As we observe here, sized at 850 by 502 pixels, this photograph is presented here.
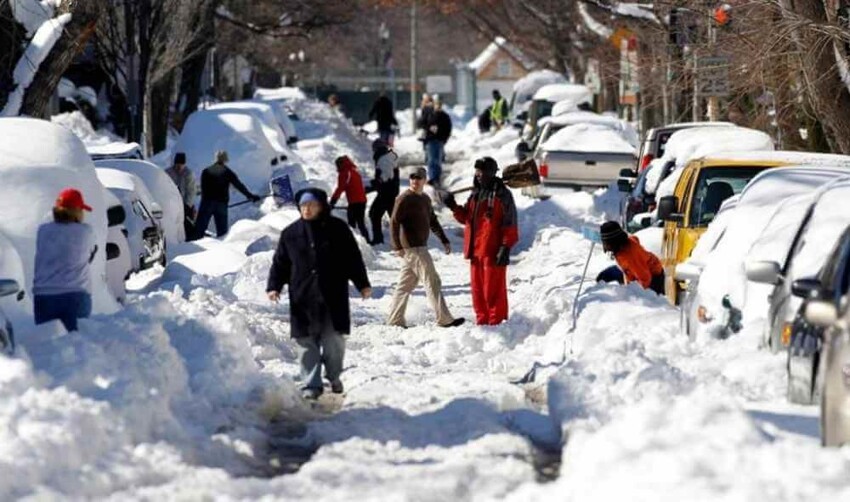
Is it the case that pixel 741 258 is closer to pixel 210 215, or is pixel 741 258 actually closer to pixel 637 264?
pixel 637 264

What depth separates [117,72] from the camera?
1462 inches

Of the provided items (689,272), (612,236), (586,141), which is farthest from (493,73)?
(689,272)

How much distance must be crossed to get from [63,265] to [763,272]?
457 cm

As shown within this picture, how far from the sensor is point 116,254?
17.9 metres

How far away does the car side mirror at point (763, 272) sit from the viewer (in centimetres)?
1188

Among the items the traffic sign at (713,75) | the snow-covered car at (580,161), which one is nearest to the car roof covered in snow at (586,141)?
the snow-covered car at (580,161)

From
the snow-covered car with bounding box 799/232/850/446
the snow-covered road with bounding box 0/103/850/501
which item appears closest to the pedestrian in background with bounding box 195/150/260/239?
the snow-covered road with bounding box 0/103/850/501

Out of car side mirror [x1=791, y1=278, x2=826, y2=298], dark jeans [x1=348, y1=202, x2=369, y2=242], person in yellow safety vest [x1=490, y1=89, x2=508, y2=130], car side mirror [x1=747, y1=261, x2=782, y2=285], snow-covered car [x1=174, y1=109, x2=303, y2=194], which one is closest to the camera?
car side mirror [x1=791, y1=278, x2=826, y2=298]

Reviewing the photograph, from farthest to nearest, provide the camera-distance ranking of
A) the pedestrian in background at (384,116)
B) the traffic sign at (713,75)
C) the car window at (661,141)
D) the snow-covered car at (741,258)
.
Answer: the pedestrian in background at (384,116) < the car window at (661,141) < the traffic sign at (713,75) < the snow-covered car at (741,258)

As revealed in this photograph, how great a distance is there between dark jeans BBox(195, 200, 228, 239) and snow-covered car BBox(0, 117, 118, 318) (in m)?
8.68

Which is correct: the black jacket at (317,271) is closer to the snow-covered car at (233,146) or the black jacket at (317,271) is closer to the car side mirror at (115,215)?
the car side mirror at (115,215)

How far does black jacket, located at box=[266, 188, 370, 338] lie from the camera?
12.7 meters

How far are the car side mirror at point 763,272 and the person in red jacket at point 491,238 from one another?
17.7 ft

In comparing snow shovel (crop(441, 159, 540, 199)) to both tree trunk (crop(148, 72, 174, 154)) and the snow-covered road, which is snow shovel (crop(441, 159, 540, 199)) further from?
tree trunk (crop(148, 72, 174, 154))
